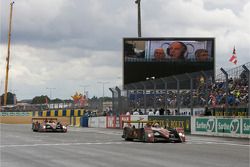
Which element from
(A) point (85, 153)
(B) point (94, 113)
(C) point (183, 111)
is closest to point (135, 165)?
(A) point (85, 153)

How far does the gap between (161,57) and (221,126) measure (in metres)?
27.8

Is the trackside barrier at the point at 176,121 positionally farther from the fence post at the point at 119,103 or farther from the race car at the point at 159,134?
the race car at the point at 159,134

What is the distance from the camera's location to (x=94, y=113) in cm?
4572

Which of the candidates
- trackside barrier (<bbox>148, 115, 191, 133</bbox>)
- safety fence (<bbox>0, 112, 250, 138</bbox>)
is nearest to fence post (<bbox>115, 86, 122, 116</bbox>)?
safety fence (<bbox>0, 112, 250, 138</bbox>)

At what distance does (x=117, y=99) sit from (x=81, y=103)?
53.4 feet

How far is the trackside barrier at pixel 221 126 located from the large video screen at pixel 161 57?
80.5ft

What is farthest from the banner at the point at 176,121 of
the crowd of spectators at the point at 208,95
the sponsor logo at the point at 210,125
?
the sponsor logo at the point at 210,125

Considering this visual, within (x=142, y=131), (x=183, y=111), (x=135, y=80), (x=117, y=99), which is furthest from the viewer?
(x=135, y=80)

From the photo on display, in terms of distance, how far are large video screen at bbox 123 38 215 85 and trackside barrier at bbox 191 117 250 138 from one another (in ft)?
80.5

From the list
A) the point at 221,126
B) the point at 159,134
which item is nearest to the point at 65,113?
the point at 221,126

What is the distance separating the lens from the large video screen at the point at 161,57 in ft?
175

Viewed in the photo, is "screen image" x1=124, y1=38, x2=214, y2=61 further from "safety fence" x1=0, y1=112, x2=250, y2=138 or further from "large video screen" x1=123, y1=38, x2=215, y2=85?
"safety fence" x1=0, y1=112, x2=250, y2=138

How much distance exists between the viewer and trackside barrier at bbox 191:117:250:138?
80.1ft

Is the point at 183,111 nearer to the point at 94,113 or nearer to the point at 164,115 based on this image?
the point at 164,115
